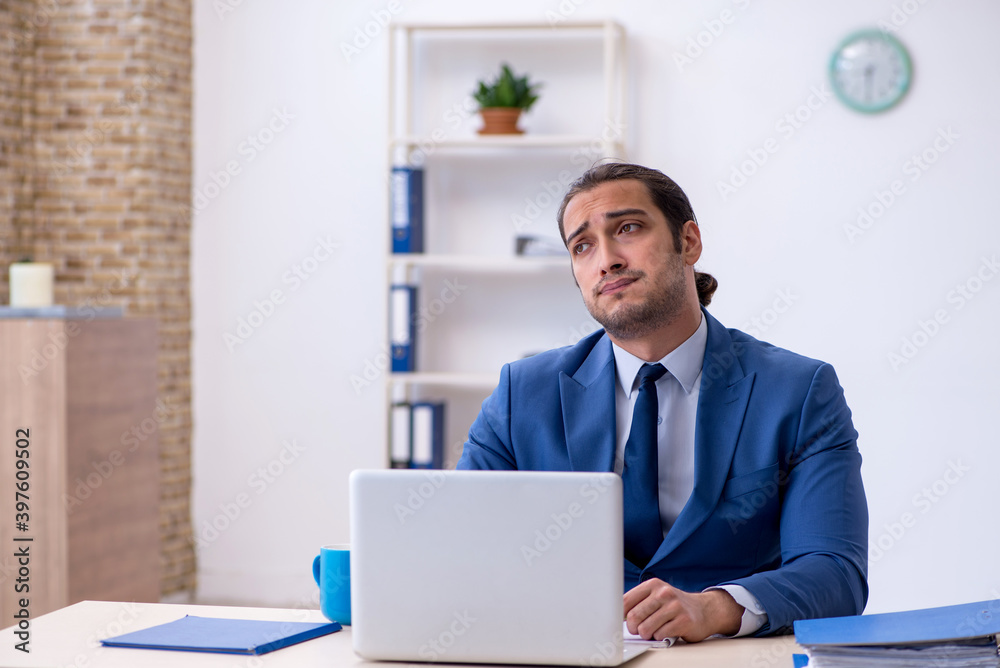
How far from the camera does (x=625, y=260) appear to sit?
A: 1787 mm

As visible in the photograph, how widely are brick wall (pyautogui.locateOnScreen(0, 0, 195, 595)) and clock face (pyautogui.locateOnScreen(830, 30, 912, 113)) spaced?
252cm

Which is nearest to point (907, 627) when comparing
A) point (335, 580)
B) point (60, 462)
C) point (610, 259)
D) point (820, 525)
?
point (820, 525)

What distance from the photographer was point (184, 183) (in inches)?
163

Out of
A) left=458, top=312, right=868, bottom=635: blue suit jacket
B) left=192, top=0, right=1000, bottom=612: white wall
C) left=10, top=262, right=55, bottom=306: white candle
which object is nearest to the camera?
left=458, top=312, right=868, bottom=635: blue suit jacket

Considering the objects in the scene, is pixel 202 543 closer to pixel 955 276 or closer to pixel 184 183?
pixel 184 183

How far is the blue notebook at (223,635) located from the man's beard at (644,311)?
0.68 m

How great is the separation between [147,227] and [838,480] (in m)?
3.04

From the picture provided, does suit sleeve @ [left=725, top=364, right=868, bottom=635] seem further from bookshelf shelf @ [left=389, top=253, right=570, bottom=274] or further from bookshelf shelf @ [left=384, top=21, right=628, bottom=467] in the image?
bookshelf shelf @ [left=384, top=21, right=628, bottom=467]

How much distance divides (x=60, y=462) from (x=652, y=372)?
2.13 m

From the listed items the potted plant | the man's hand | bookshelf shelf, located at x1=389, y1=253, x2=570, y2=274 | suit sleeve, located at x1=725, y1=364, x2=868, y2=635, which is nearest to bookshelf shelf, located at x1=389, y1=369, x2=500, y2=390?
bookshelf shelf, located at x1=389, y1=253, x2=570, y2=274

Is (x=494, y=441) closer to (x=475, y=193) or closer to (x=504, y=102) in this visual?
(x=504, y=102)

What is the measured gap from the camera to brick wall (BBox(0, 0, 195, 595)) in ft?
12.7

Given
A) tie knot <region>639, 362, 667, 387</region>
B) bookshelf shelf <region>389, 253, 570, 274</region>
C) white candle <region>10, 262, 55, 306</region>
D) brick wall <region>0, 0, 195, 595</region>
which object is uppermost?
brick wall <region>0, 0, 195, 595</region>

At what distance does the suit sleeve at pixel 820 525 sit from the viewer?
4.59 feet
